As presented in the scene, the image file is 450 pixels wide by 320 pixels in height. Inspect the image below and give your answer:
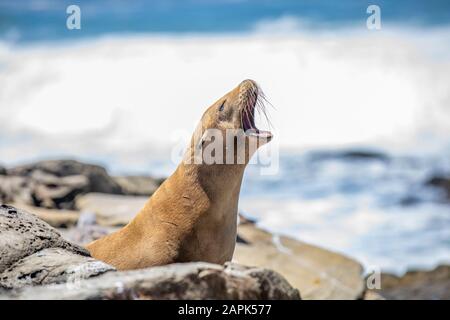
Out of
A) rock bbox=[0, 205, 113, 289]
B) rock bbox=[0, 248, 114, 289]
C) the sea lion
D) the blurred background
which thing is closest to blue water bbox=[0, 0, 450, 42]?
the blurred background

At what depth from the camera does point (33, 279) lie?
381cm

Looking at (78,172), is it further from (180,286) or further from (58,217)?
(180,286)

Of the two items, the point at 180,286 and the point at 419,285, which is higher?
the point at 180,286

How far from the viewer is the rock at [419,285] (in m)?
7.94

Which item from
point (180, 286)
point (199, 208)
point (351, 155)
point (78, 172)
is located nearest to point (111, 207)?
point (78, 172)

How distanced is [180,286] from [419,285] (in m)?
5.86

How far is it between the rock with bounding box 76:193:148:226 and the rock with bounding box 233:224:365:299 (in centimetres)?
109

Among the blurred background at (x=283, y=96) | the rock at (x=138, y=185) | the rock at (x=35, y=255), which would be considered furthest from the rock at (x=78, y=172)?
the rock at (x=35, y=255)

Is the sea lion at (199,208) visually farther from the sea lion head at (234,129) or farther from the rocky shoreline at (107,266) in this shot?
the rocky shoreline at (107,266)

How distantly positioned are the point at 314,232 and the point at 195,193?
25.1 feet

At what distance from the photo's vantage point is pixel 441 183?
571 inches

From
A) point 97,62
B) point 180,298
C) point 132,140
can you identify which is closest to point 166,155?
point 132,140

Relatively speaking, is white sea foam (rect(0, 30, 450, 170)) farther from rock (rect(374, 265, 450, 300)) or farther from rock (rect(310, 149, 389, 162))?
rock (rect(374, 265, 450, 300))
